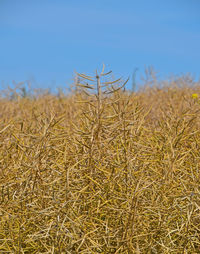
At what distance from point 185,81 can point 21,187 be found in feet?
16.0

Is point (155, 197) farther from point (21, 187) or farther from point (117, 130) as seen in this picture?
point (21, 187)

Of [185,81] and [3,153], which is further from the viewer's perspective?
[185,81]

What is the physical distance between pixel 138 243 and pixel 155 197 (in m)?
0.21

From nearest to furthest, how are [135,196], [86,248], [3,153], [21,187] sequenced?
[135,196] → [86,248] → [21,187] → [3,153]

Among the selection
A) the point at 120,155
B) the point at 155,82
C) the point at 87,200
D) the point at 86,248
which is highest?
the point at 155,82

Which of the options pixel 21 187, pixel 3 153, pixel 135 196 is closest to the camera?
pixel 135 196

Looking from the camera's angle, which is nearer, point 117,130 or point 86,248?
point 86,248

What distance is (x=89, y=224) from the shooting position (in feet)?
4.38

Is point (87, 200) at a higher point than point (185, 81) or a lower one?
lower

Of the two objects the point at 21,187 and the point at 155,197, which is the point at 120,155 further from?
the point at 21,187

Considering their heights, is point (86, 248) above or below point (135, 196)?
below

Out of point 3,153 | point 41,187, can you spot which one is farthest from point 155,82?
point 41,187

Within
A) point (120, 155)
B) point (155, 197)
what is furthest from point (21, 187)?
point (155, 197)

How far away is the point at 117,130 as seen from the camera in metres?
1.44
